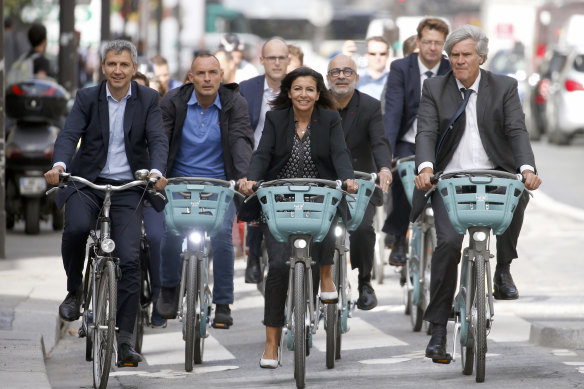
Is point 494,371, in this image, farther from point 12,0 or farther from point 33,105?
point 12,0

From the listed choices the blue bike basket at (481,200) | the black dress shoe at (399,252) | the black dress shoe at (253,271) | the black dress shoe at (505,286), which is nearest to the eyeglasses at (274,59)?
the black dress shoe at (253,271)

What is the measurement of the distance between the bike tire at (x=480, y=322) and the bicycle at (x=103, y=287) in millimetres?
1834

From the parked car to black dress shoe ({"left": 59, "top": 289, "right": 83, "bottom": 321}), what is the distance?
22.2 meters

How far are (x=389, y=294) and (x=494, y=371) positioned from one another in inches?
162

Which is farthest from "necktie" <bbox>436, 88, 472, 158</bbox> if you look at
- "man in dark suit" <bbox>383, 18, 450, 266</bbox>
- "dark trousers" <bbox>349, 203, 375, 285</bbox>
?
"man in dark suit" <bbox>383, 18, 450, 266</bbox>

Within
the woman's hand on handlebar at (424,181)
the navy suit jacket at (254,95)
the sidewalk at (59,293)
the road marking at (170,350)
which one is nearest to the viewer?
the woman's hand on handlebar at (424,181)

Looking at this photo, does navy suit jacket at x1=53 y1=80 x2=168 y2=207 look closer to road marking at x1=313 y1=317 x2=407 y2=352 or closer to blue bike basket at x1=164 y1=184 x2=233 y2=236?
blue bike basket at x1=164 y1=184 x2=233 y2=236

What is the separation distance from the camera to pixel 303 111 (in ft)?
28.0

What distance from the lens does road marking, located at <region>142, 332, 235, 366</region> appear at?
9359mm

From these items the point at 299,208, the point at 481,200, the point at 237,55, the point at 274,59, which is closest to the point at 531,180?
the point at 481,200

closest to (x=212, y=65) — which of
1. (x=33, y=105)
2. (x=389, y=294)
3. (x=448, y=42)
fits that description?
(x=448, y=42)

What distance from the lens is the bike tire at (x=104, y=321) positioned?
7844mm

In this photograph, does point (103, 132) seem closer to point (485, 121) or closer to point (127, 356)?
point (127, 356)

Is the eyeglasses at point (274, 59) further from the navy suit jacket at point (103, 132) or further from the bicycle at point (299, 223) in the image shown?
the bicycle at point (299, 223)
